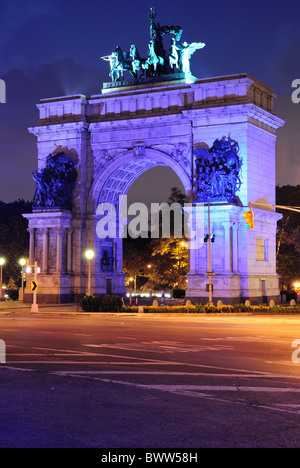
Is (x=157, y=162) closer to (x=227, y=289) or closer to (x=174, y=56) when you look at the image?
(x=174, y=56)

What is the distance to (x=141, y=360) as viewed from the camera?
18016 millimetres

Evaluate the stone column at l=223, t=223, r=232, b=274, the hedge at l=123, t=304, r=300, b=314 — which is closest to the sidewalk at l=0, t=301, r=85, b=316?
the hedge at l=123, t=304, r=300, b=314

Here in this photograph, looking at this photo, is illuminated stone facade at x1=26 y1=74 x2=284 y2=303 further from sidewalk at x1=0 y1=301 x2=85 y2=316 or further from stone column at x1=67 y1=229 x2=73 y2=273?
sidewalk at x1=0 y1=301 x2=85 y2=316

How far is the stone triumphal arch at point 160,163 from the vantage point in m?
51.4

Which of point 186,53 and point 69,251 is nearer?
point 186,53

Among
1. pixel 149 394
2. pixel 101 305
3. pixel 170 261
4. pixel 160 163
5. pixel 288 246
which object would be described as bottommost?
pixel 149 394

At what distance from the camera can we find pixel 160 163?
58.2 metres

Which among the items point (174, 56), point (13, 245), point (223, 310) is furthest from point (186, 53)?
point (13, 245)

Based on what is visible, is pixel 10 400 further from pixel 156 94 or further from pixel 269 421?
pixel 156 94

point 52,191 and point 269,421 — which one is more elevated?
point 52,191

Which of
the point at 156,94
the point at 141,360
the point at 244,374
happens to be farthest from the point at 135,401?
the point at 156,94

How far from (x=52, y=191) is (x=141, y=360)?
40.7 metres
